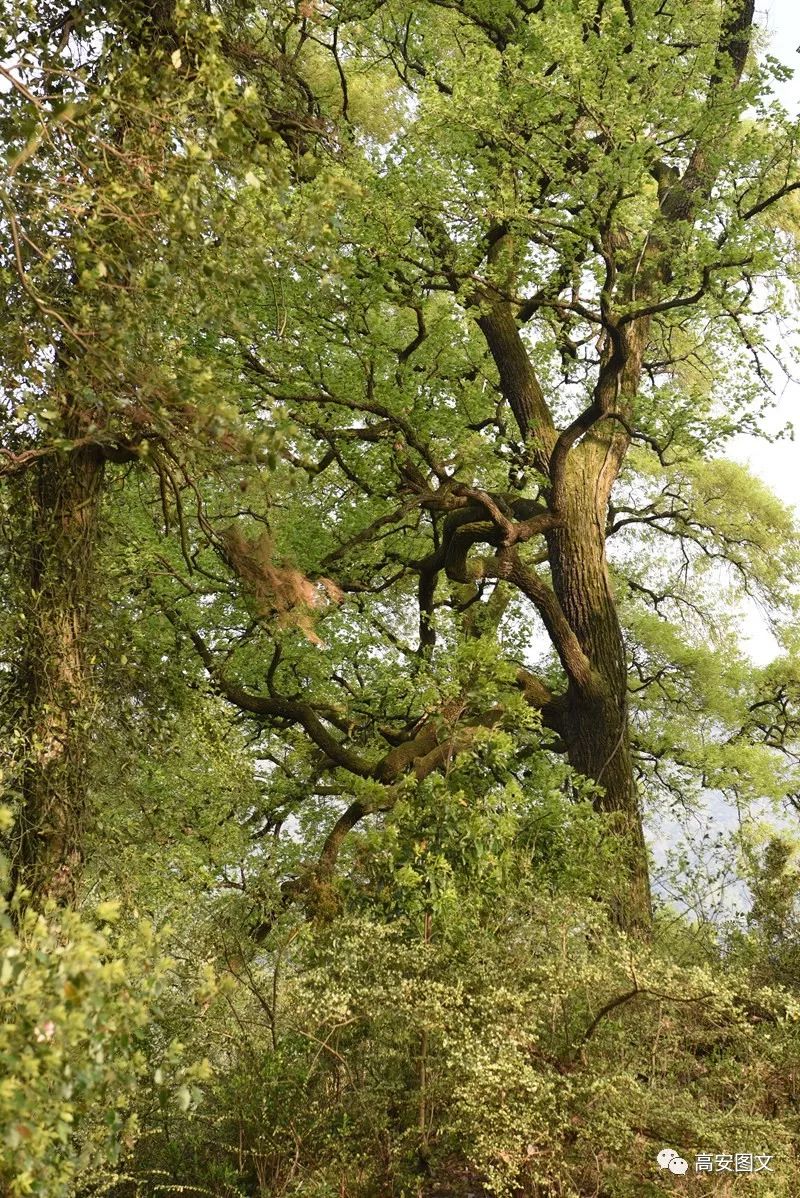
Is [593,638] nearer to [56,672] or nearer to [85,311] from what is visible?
[56,672]

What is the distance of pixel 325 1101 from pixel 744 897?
4458 mm

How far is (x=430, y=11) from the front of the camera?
40.8 ft

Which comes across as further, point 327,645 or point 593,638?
point 327,645

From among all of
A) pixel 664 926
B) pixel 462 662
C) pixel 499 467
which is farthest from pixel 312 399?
pixel 664 926

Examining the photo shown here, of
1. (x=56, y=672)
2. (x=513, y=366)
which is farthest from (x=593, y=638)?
(x=56, y=672)

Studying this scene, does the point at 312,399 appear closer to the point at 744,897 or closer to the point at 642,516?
the point at 744,897

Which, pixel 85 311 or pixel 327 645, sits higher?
pixel 327 645

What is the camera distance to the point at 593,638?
1143cm

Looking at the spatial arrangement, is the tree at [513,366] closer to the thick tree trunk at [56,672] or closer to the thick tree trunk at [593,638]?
the thick tree trunk at [593,638]

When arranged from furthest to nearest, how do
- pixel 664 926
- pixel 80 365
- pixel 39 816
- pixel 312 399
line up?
1. pixel 312 399
2. pixel 664 926
3. pixel 39 816
4. pixel 80 365

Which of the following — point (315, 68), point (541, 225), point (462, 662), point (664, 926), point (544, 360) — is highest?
point (315, 68)

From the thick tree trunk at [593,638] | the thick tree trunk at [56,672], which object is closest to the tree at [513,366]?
the thick tree trunk at [593,638]

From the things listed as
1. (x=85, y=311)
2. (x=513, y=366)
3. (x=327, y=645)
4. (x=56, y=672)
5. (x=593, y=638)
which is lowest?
(x=56, y=672)

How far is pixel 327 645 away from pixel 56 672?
760 cm
